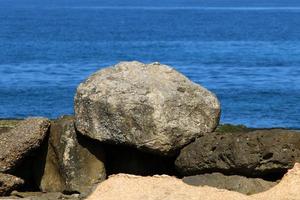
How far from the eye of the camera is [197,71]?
63469mm

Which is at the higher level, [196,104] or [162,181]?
[196,104]

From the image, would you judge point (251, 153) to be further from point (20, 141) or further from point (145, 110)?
point (20, 141)

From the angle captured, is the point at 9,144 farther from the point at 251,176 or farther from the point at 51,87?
the point at 51,87

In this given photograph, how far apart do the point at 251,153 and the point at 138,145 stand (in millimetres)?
2204

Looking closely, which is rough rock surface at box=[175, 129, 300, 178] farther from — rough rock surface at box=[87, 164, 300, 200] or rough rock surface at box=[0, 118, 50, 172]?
rough rock surface at box=[0, 118, 50, 172]

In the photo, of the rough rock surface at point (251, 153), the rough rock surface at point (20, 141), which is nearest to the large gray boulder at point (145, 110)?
the rough rock surface at point (251, 153)

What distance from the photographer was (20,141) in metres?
19.2

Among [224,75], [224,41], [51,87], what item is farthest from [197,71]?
[224,41]

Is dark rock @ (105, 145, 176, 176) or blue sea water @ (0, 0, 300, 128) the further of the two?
blue sea water @ (0, 0, 300, 128)

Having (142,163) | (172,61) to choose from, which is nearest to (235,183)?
(142,163)

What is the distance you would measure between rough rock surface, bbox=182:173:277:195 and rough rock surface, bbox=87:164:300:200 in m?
0.18

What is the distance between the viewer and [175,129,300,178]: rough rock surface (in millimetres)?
17734

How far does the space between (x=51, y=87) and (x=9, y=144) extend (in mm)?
32977

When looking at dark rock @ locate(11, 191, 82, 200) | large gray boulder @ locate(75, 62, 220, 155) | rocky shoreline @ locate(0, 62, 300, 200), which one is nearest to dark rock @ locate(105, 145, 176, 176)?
rocky shoreline @ locate(0, 62, 300, 200)
